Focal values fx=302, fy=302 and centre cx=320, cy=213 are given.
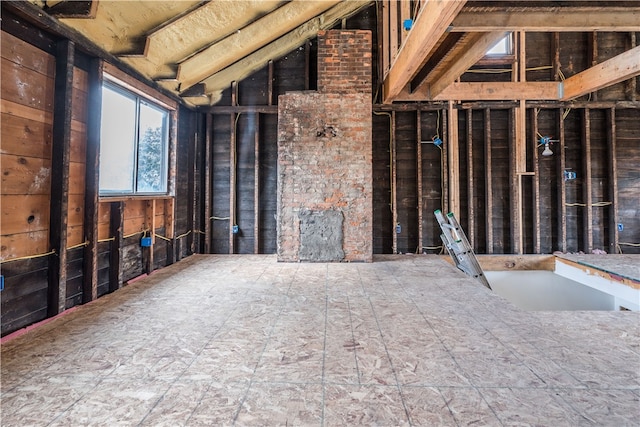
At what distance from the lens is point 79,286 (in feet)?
8.98

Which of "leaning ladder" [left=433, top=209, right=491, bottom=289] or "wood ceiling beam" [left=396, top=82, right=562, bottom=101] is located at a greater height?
"wood ceiling beam" [left=396, top=82, right=562, bottom=101]

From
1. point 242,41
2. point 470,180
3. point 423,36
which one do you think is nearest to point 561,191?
point 470,180

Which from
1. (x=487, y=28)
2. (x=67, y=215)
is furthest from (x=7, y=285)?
(x=487, y=28)

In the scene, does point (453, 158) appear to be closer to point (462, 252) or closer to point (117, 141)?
point (462, 252)

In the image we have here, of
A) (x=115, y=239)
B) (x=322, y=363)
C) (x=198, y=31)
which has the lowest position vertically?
(x=322, y=363)

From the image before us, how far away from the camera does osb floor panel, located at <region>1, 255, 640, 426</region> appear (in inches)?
55.0

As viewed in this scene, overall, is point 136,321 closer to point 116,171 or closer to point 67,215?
point 67,215

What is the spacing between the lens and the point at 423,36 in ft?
8.59

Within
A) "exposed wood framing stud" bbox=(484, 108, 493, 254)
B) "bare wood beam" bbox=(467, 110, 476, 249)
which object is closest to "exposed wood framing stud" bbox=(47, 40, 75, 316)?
"bare wood beam" bbox=(467, 110, 476, 249)

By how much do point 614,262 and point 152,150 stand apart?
6626 mm

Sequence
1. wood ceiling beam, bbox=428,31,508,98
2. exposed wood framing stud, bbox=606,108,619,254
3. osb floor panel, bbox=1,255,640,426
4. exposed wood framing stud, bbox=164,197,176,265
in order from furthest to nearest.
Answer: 1. exposed wood framing stud, bbox=606,108,619,254
2. exposed wood framing stud, bbox=164,197,176,265
3. wood ceiling beam, bbox=428,31,508,98
4. osb floor panel, bbox=1,255,640,426

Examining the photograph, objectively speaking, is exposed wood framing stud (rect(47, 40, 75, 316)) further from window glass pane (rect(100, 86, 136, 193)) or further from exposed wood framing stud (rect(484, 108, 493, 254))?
exposed wood framing stud (rect(484, 108, 493, 254))

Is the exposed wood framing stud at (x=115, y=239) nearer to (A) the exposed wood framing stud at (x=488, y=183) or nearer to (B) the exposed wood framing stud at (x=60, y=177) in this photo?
(B) the exposed wood framing stud at (x=60, y=177)

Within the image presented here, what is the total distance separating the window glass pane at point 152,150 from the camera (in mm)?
3680
